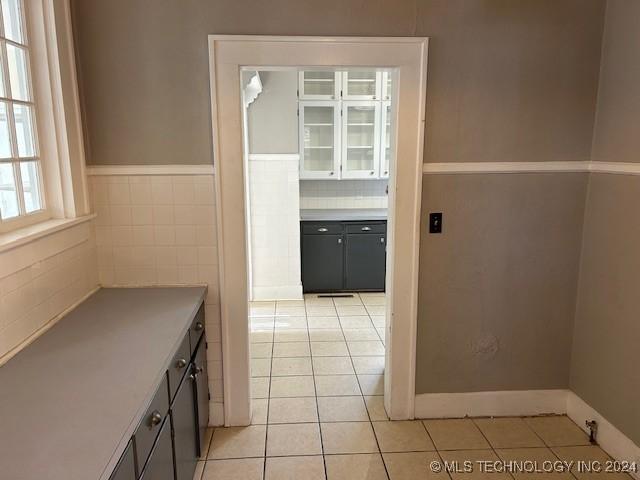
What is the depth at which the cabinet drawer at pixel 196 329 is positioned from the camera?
2.12m

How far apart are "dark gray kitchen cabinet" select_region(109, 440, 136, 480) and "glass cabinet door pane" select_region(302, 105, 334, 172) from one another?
13.0ft

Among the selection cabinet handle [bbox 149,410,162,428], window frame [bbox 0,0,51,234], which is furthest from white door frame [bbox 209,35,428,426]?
cabinet handle [bbox 149,410,162,428]

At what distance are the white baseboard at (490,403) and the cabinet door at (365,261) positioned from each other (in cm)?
224

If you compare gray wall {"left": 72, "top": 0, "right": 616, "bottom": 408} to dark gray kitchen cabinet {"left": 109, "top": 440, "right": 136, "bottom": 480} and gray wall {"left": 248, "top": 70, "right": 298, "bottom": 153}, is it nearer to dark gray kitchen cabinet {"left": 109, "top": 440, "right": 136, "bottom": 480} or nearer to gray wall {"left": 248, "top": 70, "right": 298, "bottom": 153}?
dark gray kitchen cabinet {"left": 109, "top": 440, "right": 136, "bottom": 480}

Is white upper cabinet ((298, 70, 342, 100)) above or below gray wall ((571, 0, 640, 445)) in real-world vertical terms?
above

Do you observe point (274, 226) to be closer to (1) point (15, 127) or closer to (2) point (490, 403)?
(2) point (490, 403)

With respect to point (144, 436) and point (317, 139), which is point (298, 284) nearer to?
point (317, 139)

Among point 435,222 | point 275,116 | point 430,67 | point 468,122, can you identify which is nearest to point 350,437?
point 435,222

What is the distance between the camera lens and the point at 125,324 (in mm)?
1893

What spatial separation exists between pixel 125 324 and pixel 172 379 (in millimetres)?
354

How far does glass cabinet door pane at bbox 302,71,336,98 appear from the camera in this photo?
15.6 ft

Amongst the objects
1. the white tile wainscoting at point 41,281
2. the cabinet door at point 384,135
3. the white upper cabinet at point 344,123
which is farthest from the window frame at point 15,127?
the cabinet door at point 384,135

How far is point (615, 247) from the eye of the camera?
2.30 metres

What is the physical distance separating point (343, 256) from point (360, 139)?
124 centimetres
